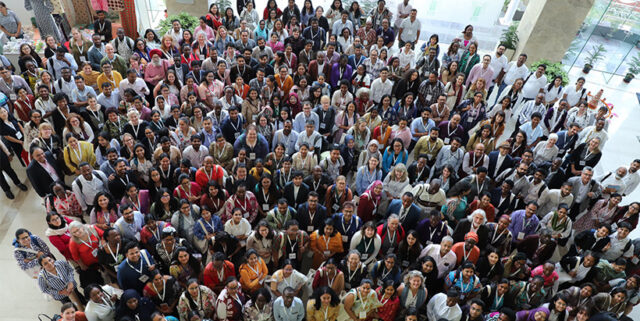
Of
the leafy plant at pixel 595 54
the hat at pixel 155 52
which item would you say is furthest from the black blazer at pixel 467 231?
the leafy plant at pixel 595 54

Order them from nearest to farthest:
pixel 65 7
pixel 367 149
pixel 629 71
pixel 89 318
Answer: pixel 89 318 → pixel 367 149 → pixel 65 7 → pixel 629 71

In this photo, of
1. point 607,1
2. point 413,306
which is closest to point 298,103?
point 413,306

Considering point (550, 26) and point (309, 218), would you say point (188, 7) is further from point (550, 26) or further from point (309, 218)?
point (550, 26)

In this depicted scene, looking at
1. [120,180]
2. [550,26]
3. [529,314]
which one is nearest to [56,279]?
[120,180]

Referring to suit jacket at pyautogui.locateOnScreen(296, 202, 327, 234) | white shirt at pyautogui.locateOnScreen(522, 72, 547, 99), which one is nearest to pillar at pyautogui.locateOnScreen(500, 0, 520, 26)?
white shirt at pyautogui.locateOnScreen(522, 72, 547, 99)

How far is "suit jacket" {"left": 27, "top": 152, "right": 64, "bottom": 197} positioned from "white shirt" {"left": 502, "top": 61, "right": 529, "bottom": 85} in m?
8.78

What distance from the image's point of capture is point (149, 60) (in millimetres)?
9016

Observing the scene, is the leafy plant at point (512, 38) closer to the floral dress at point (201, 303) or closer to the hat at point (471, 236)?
the hat at point (471, 236)

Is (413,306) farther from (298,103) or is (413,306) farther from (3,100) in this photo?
(3,100)

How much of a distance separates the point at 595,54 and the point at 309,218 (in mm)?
10807

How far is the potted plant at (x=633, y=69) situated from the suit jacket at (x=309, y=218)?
37.3ft

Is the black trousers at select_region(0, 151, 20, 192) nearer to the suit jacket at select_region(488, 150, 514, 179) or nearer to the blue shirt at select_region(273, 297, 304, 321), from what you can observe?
the blue shirt at select_region(273, 297, 304, 321)

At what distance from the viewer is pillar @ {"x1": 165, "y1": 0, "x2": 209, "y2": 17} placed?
11582mm

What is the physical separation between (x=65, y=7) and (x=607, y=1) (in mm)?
13846
